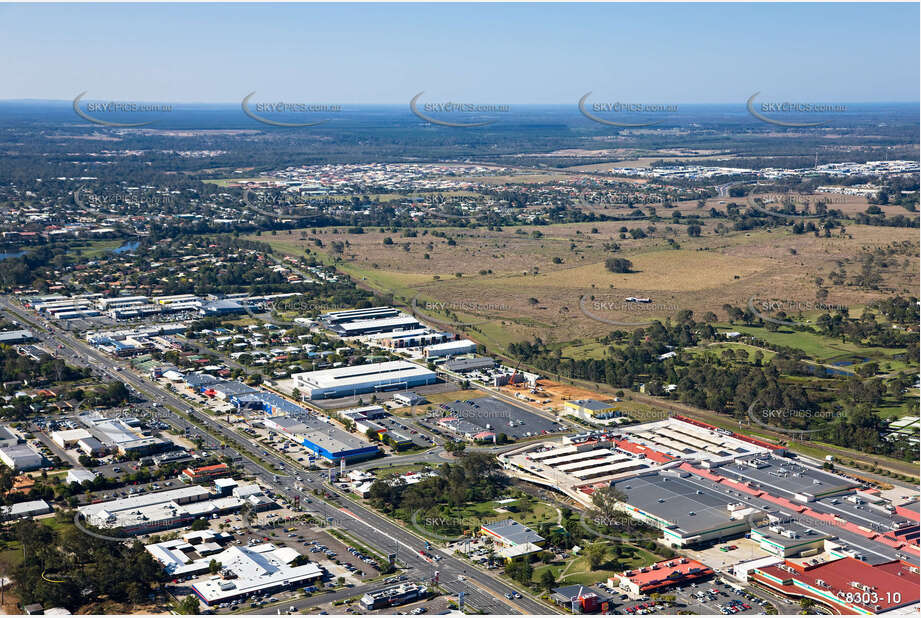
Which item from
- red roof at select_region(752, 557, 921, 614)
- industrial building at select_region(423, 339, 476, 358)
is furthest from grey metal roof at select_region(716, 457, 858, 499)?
industrial building at select_region(423, 339, 476, 358)

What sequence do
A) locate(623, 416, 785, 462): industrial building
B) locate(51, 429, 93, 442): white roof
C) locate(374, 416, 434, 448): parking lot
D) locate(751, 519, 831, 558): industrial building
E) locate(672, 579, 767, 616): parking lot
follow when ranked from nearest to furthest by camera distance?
locate(672, 579, 767, 616): parking lot → locate(751, 519, 831, 558): industrial building → locate(623, 416, 785, 462): industrial building → locate(51, 429, 93, 442): white roof → locate(374, 416, 434, 448): parking lot

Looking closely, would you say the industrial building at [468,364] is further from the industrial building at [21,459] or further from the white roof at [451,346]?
the industrial building at [21,459]

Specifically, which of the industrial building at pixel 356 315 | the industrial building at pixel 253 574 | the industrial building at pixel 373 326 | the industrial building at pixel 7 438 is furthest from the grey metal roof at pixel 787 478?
the industrial building at pixel 356 315

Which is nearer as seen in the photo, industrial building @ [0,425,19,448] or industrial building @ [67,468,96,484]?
industrial building @ [67,468,96,484]

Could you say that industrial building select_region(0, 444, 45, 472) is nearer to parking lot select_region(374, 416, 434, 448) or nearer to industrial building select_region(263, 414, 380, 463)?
industrial building select_region(263, 414, 380, 463)

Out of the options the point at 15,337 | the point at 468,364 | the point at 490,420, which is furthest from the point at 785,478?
the point at 15,337

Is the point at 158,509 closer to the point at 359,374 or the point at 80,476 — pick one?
the point at 80,476
